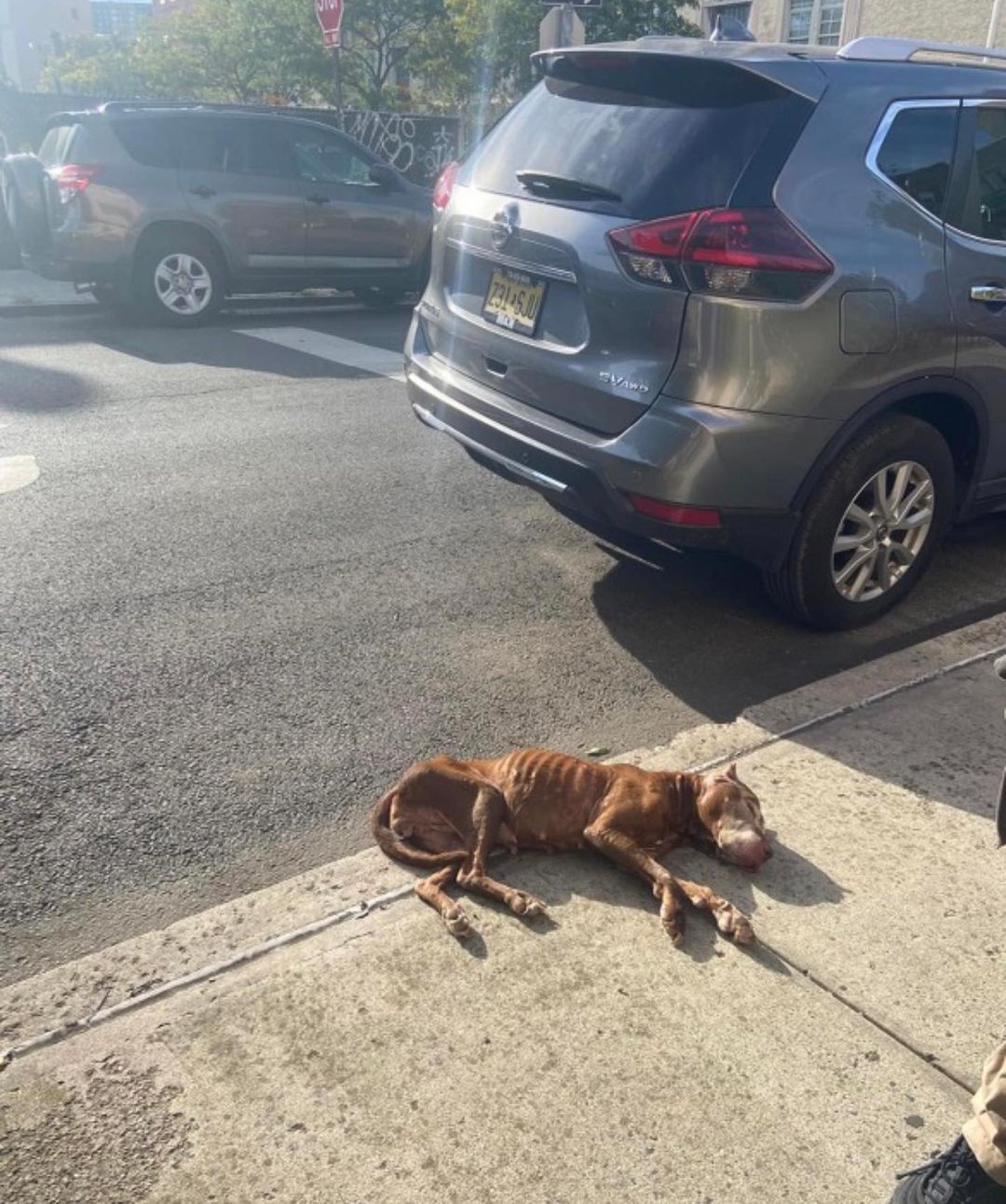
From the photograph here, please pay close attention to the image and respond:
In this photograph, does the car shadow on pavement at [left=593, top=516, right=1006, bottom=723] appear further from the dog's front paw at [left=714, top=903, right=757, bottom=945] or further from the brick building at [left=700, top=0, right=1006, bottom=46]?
the brick building at [left=700, top=0, right=1006, bottom=46]

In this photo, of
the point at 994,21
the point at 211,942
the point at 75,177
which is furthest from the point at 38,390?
the point at 994,21

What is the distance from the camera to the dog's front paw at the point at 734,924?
2678 mm

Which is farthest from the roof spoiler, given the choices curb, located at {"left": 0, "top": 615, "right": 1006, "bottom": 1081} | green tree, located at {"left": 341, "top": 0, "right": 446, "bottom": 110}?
green tree, located at {"left": 341, "top": 0, "right": 446, "bottom": 110}

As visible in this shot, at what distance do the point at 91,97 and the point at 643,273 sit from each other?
50.2 ft

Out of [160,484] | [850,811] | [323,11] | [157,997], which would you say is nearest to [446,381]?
[160,484]

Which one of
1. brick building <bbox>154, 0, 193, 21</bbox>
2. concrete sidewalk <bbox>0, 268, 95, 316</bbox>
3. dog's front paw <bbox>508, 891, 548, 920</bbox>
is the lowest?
concrete sidewalk <bbox>0, 268, 95, 316</bbox>

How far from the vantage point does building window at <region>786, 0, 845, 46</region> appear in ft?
80.7

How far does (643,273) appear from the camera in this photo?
373cm

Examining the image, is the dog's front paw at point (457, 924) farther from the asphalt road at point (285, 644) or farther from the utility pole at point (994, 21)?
the utility pole at point (994, 21)

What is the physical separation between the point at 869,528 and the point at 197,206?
8.07 metres

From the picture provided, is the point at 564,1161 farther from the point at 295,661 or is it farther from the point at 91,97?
the point at 91,97

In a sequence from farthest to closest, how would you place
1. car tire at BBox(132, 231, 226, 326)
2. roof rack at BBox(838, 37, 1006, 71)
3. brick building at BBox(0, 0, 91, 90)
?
brick building at BBox(0, 0, 91, 90) → car tire at BBox(132, 231, 226, 326) → roof rack at BBox(838, 37, 1006, 71)

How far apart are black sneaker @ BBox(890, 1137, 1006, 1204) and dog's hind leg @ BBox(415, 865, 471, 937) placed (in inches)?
41.2

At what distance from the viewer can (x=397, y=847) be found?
2.95 meters
